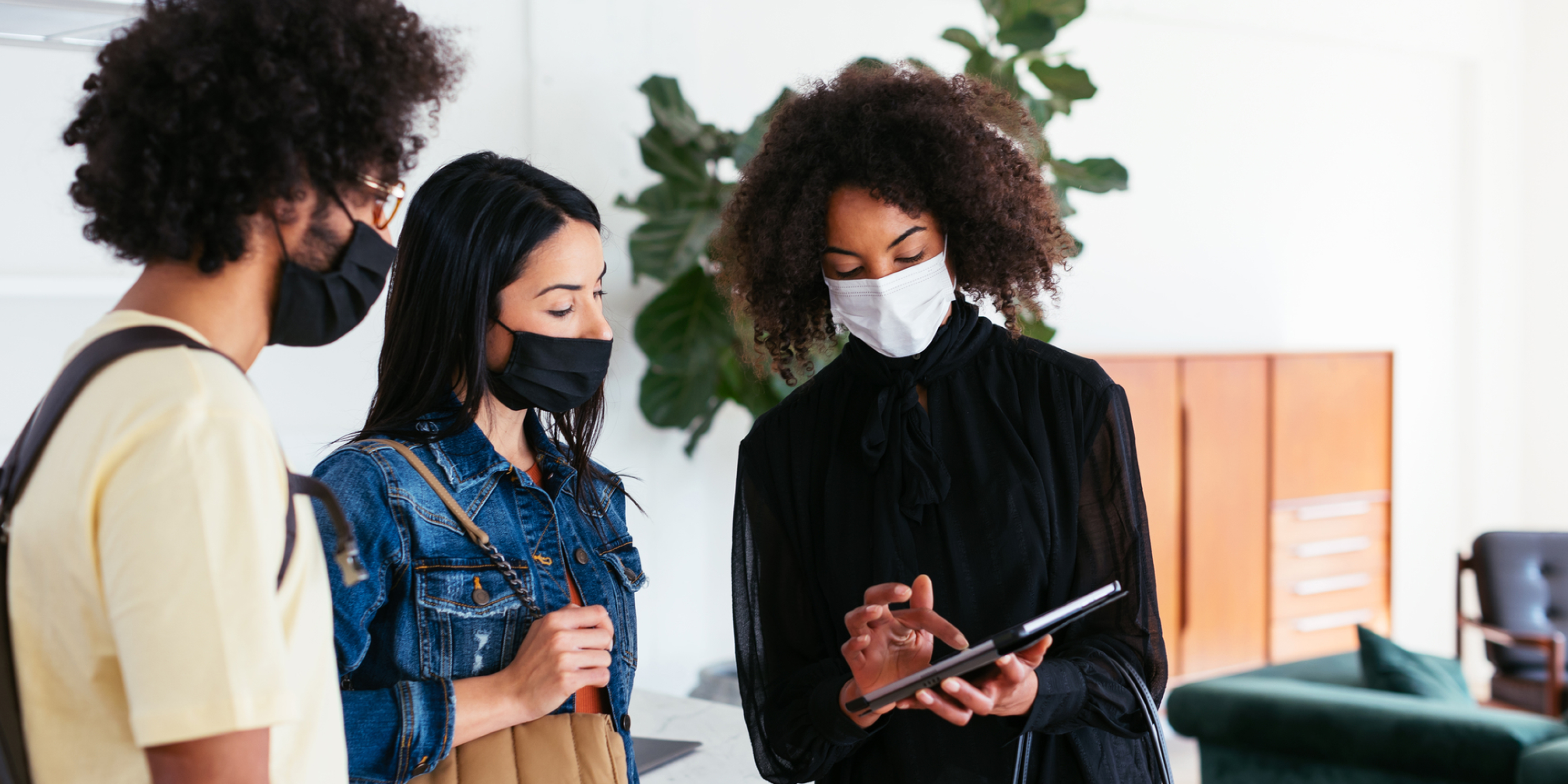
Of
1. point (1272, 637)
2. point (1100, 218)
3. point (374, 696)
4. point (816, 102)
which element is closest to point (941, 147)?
point (816, 102)

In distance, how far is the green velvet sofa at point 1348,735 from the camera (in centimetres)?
258

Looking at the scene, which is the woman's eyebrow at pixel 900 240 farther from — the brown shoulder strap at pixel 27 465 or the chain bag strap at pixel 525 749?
the brown shoulder strap at pixel 27 465

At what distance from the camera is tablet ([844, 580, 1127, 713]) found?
98cm

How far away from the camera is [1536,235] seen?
5.84 meters

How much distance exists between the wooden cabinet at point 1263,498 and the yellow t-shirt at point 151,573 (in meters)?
3.85

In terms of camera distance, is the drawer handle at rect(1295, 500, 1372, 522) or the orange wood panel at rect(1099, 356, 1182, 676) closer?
the orange wood panel at rect(1099, 356, 1182, 676)

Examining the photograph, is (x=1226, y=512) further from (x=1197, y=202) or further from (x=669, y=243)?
(x=669, y=243)

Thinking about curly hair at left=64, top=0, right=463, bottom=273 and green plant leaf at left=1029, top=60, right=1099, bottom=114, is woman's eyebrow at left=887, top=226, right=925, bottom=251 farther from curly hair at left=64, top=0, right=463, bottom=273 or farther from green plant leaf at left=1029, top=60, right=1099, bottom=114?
green plant leaf at left=1029, top=60, right=1099, bottom=114

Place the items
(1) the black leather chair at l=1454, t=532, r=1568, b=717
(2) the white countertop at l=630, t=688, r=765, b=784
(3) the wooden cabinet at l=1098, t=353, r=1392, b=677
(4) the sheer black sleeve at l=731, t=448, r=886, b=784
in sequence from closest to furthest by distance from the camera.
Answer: (4) the sheer black sleeve at l=731, t=448, r=886, b=784
(2) the white countertop at l=630, t=688, r=765, b=784
(1) the black leather chair at l=1454, t=532, r=1568, b=717
(3) the wooden cabinet at l=1098, t=353, r=1392, b=677

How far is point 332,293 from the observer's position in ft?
2.68

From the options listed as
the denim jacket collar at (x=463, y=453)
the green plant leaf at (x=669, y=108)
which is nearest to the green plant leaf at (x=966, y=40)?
the green plant leaf at (x=669, y=108)

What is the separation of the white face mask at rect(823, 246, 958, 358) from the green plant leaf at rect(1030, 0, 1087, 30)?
1912 millimetres

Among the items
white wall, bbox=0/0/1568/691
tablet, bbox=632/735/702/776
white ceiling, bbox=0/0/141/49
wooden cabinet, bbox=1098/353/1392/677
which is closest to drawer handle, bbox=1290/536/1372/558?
wooden cabinet, bbox=1098/353/1392/677

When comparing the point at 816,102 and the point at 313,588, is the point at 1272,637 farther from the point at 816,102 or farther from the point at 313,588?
the point at 313,588
